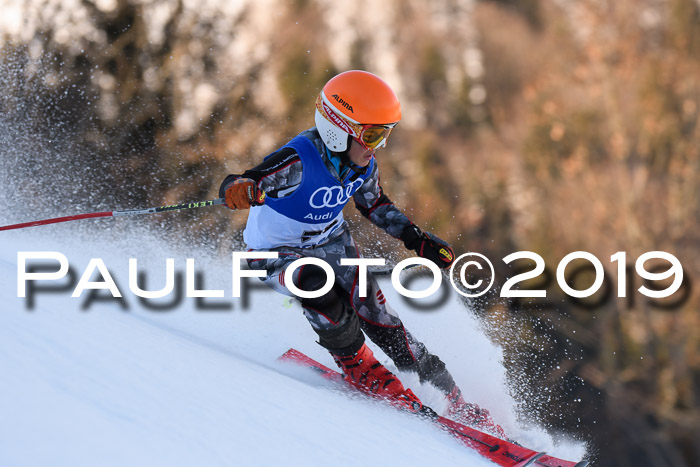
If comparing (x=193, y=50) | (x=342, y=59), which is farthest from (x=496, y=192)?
(x=193, y=50)

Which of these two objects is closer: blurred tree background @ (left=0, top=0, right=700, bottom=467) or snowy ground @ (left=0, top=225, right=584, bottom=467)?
snowy ground @ (left=0, top=225, right=584, bottom=467)

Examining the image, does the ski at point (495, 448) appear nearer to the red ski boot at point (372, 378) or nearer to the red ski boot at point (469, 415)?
the red ski boot at point (372, 378)

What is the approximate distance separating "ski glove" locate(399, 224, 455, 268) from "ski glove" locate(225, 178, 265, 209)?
3.41ft

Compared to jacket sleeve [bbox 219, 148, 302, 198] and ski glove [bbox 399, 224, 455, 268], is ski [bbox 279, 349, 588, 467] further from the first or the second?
jacket sleeve [bbox 219, 148, 302, 198]

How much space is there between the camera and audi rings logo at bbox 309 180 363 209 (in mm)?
3285

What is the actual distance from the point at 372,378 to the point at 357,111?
1.38 metres

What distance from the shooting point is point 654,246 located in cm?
1628

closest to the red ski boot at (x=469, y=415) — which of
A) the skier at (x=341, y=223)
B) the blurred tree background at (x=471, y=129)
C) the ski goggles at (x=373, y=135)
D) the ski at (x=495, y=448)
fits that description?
the skier at (x=341, y=223)

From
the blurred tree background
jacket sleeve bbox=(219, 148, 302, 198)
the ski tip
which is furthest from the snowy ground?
the blurred tree background

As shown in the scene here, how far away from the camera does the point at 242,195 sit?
9.53ft

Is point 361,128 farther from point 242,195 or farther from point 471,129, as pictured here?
point 471,129

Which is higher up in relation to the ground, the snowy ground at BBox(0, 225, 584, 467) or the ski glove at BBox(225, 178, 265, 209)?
the ski glove at BBox(225, 178, 265, 209)

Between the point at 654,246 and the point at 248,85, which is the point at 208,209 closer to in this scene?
the point at 248,85

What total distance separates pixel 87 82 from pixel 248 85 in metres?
2.96
